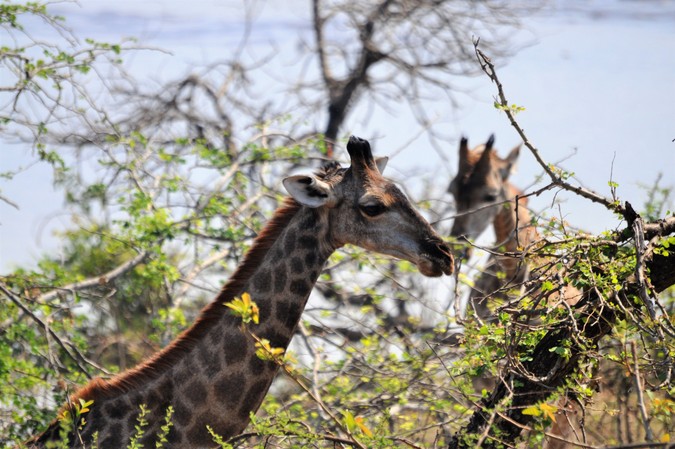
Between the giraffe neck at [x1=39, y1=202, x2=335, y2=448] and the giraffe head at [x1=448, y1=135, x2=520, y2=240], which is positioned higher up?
the giraffe head at [x1=448, y1=135, x2=520, y2=240]

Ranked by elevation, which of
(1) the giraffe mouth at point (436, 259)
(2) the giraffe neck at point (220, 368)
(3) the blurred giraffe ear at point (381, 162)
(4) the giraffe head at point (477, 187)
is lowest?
(2) the giraffe neck at point (220, 368)

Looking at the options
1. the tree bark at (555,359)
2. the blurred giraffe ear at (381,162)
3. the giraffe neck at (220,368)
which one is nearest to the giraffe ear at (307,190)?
the giraffe neck at (220,368)

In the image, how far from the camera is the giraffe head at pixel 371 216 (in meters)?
5.50

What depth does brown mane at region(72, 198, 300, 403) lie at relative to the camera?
17.5 ft

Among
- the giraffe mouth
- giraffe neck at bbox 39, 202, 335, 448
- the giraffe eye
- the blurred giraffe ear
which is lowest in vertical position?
giraffe neck at bbox 39, 202, 335, 448

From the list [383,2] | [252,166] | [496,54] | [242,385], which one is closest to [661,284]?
[242,385]

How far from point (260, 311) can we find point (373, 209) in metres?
0.86

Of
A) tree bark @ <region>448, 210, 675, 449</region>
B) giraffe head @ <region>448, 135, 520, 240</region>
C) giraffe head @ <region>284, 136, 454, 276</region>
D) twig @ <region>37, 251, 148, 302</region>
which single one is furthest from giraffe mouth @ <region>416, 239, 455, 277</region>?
giraffe head @ <region>448, 135, 520, 240</region>

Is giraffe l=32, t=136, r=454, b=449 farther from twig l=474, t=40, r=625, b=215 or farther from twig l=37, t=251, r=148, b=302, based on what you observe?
twig l=37, t=251, r=148, b=302

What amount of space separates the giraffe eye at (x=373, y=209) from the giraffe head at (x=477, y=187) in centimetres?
439

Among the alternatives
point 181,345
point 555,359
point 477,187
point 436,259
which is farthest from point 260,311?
point 477,187

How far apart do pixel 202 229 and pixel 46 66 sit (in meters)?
1.88

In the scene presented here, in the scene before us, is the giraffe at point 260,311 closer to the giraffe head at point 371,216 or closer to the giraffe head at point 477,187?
the giraffe head at point 371,216

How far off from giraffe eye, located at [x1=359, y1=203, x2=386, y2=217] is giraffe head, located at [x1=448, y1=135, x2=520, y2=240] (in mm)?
4395
